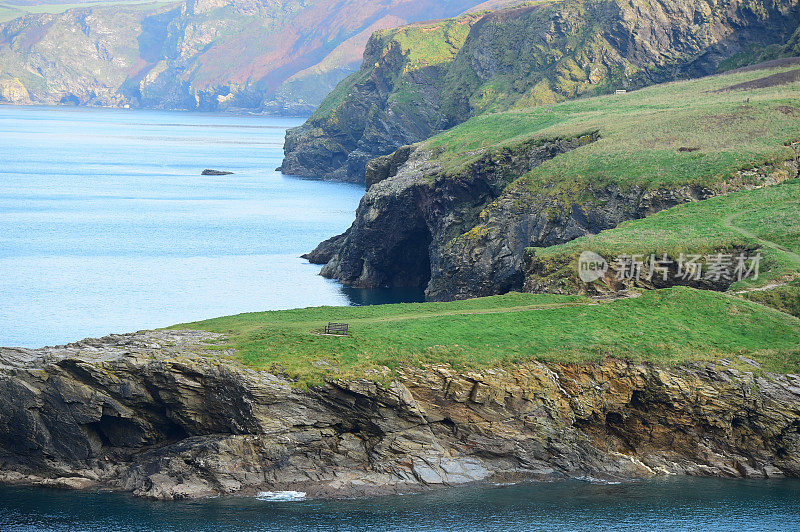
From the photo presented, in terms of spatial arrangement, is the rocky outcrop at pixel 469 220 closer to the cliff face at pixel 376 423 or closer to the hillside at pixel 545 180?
the hillside at pixel 545 180

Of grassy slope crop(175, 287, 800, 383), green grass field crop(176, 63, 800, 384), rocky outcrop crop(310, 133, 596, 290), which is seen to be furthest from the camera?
rocky outcrop crop(310, 133, 596, 290)

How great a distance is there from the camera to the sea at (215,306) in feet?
164

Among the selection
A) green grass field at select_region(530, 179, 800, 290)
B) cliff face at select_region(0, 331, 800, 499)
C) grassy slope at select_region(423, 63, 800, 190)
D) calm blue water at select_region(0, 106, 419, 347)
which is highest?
grassy slope at select_region(423, 63, 800, 190)

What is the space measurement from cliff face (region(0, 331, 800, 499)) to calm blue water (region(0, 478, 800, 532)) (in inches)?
78.0

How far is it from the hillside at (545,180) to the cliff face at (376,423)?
22.7 meters

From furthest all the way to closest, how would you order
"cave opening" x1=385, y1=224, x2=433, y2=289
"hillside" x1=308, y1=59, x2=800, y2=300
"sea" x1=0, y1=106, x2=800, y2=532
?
1. "cave opening" x1=385, y1=224, x2=433, y2=289
2. "hillside" x1=308, y1=59, x2=800, y2=300
3. "sea" x1=0, y1=106, x2=800, y2=532

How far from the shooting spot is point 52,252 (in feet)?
425

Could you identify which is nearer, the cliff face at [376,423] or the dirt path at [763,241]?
the cliff face at [376,423]

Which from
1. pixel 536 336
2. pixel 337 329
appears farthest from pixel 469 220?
pixel 337 329

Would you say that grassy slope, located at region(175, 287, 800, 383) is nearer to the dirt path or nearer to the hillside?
the dirt path

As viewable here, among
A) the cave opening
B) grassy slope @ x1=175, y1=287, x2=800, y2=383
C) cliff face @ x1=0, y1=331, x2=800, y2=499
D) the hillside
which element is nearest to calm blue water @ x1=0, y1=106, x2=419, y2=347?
the cave opening

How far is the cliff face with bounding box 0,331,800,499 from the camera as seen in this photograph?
54.9 m

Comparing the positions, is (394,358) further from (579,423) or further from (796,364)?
(796,364)

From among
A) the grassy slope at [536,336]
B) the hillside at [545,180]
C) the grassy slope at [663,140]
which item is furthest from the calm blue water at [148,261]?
the grassy slope at [536,336]
